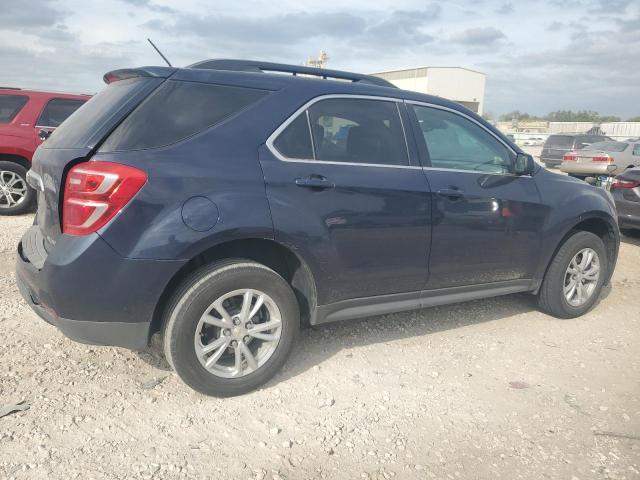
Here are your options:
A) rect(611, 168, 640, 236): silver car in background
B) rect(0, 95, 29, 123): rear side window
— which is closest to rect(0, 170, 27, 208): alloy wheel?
rect(0, 95, 29, 123): rear side window

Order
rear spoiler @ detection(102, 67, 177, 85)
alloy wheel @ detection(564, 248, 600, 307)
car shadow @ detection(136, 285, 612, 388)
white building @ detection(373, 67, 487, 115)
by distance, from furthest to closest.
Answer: white building @ detection(373, 67, 487, 115) → alloy wheel @ detection(564, 248, 600, 307) → car shadow @ detection(136, 285, 612, 388) → rear spoiler @ detection(102, 67, 177, 85)

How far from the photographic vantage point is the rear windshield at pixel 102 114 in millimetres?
2812

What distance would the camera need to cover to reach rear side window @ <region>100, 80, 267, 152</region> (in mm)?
2775

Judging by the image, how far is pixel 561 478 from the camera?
258 cm

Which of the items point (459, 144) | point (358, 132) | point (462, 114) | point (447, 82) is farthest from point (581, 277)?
point (447, 82)

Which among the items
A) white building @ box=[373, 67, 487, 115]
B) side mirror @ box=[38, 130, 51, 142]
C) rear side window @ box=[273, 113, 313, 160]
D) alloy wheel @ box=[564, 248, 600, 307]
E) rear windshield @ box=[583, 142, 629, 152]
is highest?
white building @ box=[373, 67, 487, 115]

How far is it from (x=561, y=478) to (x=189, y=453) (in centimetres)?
181

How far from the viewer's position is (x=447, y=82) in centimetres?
4500

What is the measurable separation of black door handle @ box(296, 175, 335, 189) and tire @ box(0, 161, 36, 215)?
232 inches

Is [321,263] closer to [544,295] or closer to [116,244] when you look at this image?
[116,244]

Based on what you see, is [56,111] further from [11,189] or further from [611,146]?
[611,146]

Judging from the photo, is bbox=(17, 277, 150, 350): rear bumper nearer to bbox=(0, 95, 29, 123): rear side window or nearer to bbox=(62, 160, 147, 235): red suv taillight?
bbox=(62, 160, 147, 235): red suv taillight

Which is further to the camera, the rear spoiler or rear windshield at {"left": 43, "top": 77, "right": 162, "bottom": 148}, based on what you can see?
the rear spoiler

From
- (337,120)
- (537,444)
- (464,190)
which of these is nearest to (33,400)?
(337,120)
